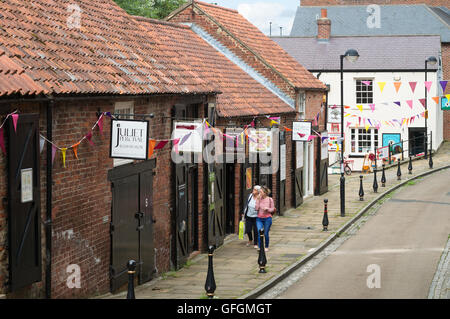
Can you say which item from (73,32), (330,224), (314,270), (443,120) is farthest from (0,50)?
(443,120)

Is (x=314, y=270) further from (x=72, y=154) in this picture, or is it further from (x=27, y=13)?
(x=27, y=13)

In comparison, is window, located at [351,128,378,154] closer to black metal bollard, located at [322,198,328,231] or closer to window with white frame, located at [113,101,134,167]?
black metal bollard, located at [322,198,328,231]

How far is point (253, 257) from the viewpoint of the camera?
1956 centimetres

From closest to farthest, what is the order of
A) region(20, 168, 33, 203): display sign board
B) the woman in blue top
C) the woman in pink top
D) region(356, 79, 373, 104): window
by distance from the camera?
1. region(20, 168, 33, 203): display sign board
2. the woman in pink top
3. the woman in blue top
4. region(356, 79, 373, 104): window

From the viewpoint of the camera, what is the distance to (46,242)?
465 inches

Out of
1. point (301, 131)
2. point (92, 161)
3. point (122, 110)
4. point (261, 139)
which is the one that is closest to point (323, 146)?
point (301, 131)

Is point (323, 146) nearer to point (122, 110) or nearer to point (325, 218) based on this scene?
point (325, 218)

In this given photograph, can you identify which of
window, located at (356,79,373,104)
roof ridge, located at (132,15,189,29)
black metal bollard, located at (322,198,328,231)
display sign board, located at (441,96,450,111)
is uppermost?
roof ridge, located at (132,15,189,29)

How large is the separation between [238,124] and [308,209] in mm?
6947

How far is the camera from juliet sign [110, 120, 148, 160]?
1314cm

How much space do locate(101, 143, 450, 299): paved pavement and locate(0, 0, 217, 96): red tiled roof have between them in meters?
4.17

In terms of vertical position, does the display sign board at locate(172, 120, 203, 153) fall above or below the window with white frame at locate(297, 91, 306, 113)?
below

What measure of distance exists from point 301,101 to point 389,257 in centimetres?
1184

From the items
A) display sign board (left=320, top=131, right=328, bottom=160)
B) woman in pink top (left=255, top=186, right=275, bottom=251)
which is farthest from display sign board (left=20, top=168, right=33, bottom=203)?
display sign board (left=320, top=131, right=328, bottom=160)
